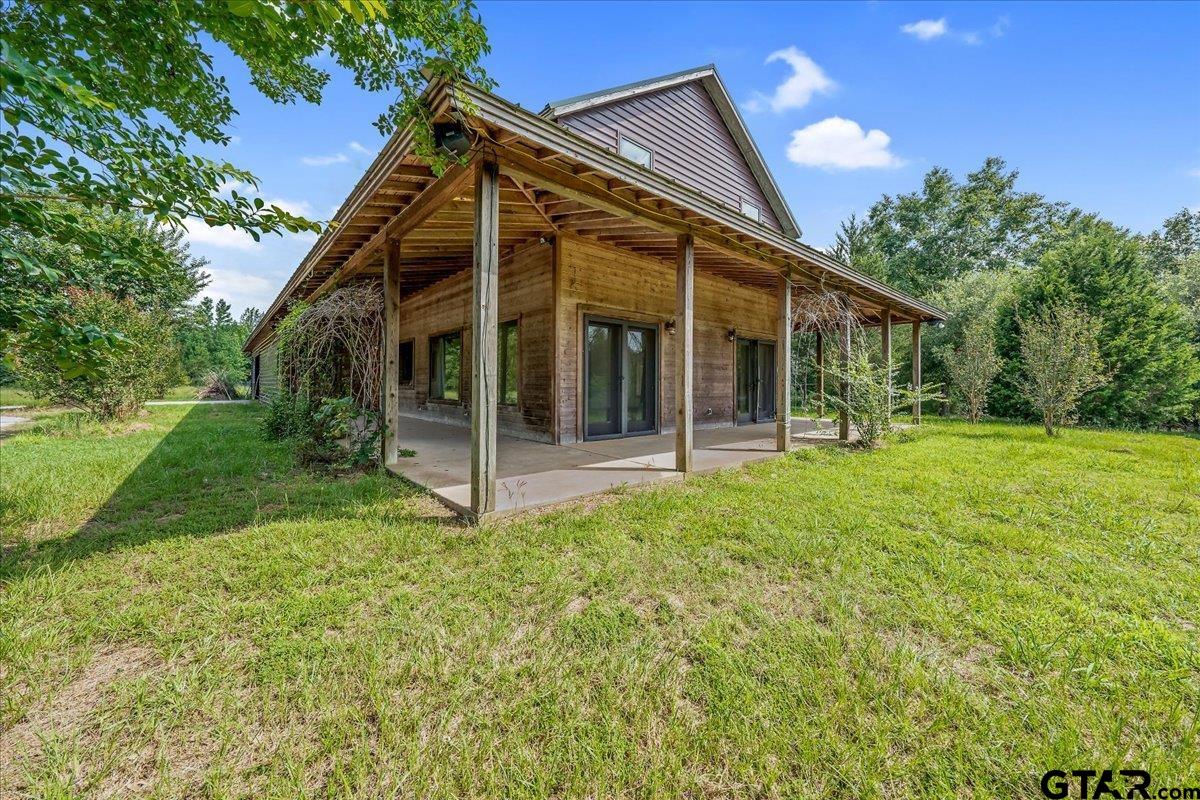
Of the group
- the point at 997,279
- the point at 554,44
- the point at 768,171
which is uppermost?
the point at 768,171

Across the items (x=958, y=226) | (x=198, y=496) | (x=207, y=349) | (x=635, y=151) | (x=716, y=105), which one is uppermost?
(x=958, y=226)

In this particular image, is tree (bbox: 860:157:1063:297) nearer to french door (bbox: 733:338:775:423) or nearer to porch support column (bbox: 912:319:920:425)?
porch support column (bbox: 912:319:920:425)

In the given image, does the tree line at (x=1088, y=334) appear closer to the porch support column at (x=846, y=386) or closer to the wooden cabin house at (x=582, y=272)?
the porch support column at (x=846, y=386)

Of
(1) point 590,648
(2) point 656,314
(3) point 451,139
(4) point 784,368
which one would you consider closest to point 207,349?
(2) point 656,314

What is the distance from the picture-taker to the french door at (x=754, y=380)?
10.1 meters

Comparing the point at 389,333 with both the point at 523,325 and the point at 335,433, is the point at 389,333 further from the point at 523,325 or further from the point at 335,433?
the point at 523,325

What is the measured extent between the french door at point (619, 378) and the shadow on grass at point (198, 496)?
3532 mm

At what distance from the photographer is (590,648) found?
1959mm

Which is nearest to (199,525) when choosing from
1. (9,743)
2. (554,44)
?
(9,743)

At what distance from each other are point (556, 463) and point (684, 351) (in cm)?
205

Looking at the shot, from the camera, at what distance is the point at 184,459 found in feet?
17.6

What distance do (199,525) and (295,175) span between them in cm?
333

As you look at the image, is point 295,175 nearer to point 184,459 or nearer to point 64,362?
point 64,362

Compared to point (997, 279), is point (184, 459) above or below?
below
